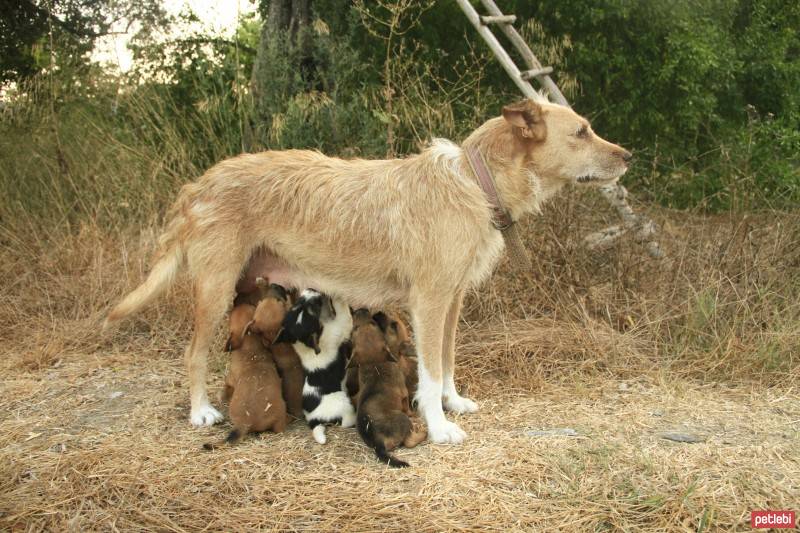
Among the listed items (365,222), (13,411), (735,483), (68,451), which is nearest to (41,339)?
(13,411)

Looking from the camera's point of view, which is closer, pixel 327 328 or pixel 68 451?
pixel 68 451

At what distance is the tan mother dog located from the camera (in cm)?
395

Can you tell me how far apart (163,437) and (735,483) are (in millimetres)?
3036

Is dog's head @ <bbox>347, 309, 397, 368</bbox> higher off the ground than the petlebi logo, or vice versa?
dog's head @ <bbox>347, 309, 397, 368</bbox>

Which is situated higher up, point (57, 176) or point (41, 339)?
point (57, 176)

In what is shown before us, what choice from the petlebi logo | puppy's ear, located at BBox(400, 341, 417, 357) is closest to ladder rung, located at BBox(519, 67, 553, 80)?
puppy's ear, located at BBox(400, 341, 417, 357)

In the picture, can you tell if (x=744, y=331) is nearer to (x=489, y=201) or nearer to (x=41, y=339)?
(x=489, y=201)

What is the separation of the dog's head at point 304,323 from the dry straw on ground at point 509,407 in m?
0.55

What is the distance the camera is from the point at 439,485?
3354 mm

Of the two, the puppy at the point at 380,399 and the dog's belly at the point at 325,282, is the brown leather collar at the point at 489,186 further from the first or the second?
the puppy at the point at 380,399

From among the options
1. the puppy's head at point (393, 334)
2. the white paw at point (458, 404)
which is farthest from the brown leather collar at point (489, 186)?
the white paw at point (458, 404)

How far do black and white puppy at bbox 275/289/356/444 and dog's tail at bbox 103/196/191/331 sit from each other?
85cm

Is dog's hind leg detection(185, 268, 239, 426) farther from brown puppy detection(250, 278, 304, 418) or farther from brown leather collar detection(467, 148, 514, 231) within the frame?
brown leather collar detection(467, 148, 514, 231)

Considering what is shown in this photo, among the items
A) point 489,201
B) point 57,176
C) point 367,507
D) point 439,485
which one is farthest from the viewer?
point 57,176
